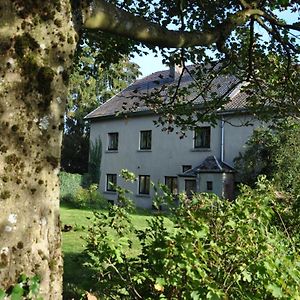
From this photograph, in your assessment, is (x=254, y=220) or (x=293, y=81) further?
(x=293, y=81)

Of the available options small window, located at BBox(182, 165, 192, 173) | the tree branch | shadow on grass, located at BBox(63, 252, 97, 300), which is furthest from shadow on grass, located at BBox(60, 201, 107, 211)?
the tree branch

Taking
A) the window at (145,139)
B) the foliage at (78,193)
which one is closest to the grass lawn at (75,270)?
the foliage at (78,193)

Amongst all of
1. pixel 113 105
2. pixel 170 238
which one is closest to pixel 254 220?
pixel 170 238

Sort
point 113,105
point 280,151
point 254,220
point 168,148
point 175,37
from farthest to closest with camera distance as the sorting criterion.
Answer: point 113,105, point 168,148, point 280,151, point 175,37, point 254,220

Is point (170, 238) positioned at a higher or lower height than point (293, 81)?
lower

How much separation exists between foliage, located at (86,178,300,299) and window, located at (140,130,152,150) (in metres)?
26.4

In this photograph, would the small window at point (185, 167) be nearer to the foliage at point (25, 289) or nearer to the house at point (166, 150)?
the house at point (166, 150)

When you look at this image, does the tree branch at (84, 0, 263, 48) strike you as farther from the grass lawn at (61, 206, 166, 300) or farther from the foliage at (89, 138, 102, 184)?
the foliage at (89, 138, 102, 184)

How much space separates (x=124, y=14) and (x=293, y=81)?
4.58 meters

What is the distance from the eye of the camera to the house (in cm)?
2442

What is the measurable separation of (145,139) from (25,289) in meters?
28.0

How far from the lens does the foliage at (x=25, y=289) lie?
240cm

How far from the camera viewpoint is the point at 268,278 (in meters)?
2.64

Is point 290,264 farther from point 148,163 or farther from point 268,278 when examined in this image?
point 148,163
